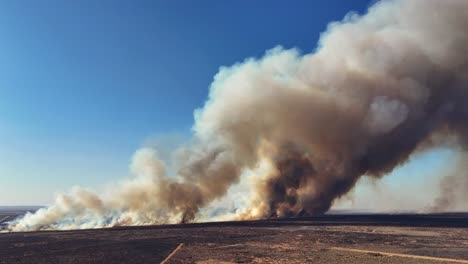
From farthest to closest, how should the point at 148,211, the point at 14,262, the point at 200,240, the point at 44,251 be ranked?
the point at 148,211
the point at 200,240
the point at 44,251
the point at 14,262

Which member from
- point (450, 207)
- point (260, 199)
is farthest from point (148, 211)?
point (450, 207)

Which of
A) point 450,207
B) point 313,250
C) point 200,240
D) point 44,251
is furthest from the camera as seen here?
point 450,207

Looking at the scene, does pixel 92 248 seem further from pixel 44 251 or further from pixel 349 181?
pixel 349 181

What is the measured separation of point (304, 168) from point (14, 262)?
7319 centimetres

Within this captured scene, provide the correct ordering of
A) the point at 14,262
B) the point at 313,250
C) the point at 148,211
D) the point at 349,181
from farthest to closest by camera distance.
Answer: the point at 349,181 < the point at 148,211 < the point at 313,250 < the point at 14,262

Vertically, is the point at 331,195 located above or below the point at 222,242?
above

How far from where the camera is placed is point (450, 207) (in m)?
126

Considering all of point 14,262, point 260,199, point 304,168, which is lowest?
point 14,262

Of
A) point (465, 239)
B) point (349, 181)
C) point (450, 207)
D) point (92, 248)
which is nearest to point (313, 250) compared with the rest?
point (465, 239)

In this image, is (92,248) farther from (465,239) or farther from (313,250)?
(465,239)

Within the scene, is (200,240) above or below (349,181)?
below

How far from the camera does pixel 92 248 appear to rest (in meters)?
44.1

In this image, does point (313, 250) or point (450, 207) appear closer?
point (313, 250)

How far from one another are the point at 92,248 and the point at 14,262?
353 inches
